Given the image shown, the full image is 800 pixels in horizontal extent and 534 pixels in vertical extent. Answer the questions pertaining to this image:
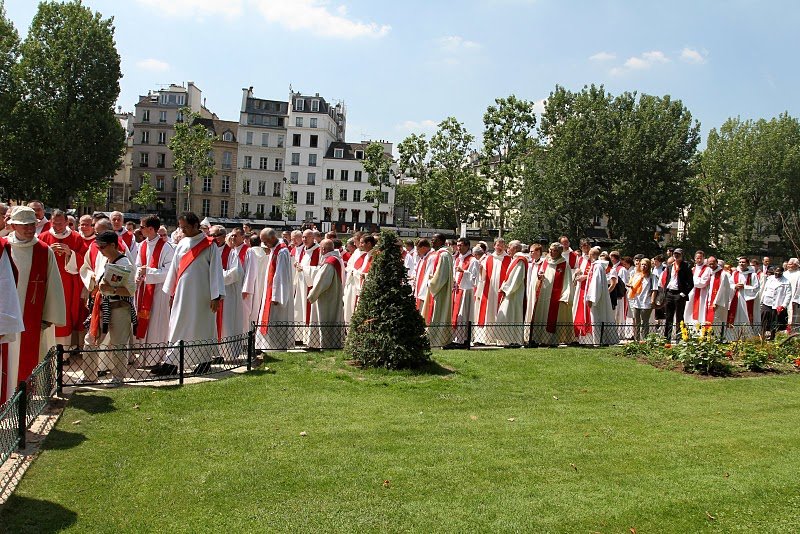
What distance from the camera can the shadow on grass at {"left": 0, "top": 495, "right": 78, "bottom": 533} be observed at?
15.9 ft

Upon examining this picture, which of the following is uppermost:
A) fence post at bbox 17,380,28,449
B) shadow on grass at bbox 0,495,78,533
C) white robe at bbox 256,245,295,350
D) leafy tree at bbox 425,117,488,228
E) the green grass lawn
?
leafy tree at bbox 425,117,488,228

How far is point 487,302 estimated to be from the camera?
15.2 metres

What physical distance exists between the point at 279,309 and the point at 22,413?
6.41m

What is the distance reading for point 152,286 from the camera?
1041 centimetres

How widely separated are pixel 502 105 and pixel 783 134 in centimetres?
2919

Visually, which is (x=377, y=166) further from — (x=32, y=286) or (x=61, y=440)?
(x=61, y=440)

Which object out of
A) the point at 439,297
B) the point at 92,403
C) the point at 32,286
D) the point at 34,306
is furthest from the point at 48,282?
the point at 439,297

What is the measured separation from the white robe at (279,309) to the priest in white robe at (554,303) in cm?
536

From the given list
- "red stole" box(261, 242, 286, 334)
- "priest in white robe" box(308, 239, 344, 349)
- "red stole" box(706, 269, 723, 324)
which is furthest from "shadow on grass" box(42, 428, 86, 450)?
"red stole" box(706, 269, 723, 324)

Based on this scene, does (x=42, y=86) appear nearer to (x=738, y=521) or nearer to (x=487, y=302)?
(x=487, y=302)

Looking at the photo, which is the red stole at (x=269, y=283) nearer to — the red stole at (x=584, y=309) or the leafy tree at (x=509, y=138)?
the red stole at (x=584, y=309)

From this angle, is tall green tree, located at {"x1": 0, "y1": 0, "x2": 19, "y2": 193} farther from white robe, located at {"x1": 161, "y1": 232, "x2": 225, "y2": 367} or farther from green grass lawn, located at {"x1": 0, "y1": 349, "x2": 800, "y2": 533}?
green grass lawn, located at {"x1": 0, "y1": 349, "x2": 800, "y2": 533}

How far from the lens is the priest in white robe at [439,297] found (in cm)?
1330

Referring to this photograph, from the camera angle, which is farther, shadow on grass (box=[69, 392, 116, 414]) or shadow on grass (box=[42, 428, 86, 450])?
shadow on grass (box=[69, 392, 116, 414])
